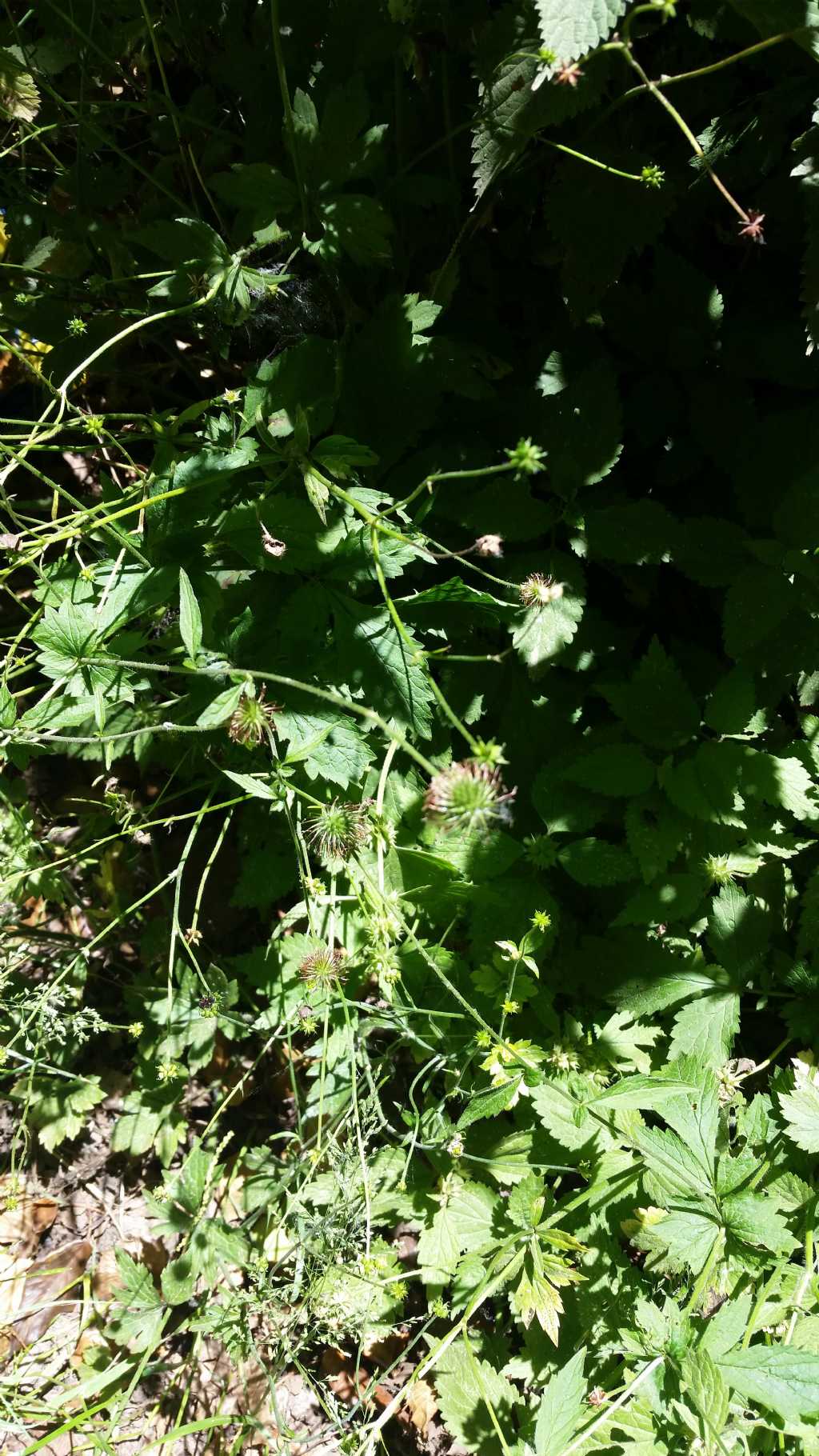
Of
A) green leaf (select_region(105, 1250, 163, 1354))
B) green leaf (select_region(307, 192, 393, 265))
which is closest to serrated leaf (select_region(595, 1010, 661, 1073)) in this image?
green leaf (select_region(105, 1250, 163, 1354))

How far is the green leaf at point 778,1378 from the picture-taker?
57.2 inches

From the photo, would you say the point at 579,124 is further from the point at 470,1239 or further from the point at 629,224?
the point at 470,1239

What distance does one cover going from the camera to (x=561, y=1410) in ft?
5.12

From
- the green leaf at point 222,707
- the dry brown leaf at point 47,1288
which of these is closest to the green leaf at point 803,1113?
the green leaf at point 222,707

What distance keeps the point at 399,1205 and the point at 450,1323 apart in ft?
1.32

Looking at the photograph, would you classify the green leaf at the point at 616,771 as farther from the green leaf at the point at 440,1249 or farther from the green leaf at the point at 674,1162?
the green leaf at the point at 440,1249

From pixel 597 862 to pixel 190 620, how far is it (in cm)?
97

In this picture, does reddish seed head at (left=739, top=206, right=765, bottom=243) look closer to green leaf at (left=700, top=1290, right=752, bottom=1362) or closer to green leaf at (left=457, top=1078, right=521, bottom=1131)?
green leaf at (left=457, top=1078, right=521, bottom=1131)

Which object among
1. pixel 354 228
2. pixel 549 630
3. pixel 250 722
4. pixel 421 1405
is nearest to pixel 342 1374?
pixel 421 1405

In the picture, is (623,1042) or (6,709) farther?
(623,1042)

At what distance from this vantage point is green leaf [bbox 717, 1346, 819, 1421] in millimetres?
1452

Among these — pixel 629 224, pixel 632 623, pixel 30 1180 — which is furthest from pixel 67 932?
pixel 629 224

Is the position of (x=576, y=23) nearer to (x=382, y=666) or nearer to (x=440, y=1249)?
(x=382, y=666)

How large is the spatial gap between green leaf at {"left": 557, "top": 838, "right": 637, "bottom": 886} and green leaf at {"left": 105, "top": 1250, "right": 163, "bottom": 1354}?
1437 mm
